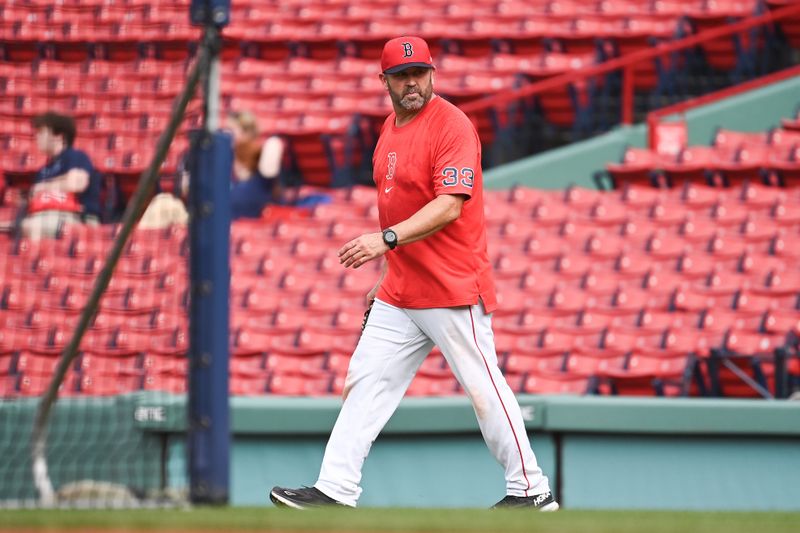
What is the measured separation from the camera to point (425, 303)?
4566 millimetres

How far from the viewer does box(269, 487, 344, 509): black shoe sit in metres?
4.49

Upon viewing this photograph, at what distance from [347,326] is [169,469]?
3.56 m

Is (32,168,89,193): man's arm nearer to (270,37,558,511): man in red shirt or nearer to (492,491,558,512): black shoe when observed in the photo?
(270,37,558,511): man in red shirt

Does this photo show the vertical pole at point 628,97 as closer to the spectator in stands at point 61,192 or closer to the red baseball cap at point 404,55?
the spectator in stands at point 61,192

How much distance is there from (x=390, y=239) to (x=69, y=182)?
12.9 ft

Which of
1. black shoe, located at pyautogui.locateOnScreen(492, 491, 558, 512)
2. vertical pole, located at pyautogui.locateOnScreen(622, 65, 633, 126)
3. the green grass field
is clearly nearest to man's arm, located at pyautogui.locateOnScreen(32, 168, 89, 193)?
black shoe, located at pyautogui.locateOnScreen(492, 491, 558, 512)

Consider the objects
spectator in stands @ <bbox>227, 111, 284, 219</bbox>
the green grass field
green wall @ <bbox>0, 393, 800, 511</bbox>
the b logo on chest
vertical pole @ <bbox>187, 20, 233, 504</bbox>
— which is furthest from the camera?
spectator in stands @ <bbox>227, 111, 284, 219</bbox>

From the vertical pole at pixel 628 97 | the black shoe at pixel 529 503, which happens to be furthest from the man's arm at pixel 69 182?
the vertical pole at pixel 628 97

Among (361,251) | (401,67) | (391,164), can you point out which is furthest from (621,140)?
(361,251)

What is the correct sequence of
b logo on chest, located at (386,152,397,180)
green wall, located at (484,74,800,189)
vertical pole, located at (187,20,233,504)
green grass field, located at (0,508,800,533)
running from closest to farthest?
green grass field, located at (0,508,800,533) → vertical pole, located at (187,20,233,504) → b logo on chest, located at (386,152,397,180) → green wall, located at (484,74,800,189)

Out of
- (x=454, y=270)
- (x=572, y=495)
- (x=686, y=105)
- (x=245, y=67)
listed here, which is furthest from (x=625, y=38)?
(x=454, y=270)

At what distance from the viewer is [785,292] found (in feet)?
27.3

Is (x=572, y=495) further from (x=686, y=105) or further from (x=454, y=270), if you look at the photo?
(x=686, y=105)

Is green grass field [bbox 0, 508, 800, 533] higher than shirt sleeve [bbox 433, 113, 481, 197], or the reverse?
shirt sleeve [bbox 433, 113, 481, 197]
